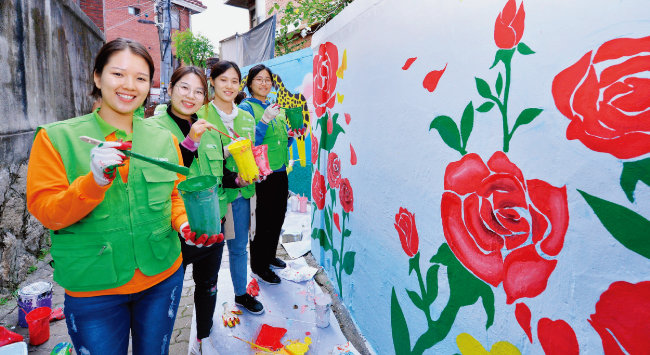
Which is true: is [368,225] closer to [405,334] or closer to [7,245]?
[405,334]

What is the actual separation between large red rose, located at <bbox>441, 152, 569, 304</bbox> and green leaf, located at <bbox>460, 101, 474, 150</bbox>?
0.32ft

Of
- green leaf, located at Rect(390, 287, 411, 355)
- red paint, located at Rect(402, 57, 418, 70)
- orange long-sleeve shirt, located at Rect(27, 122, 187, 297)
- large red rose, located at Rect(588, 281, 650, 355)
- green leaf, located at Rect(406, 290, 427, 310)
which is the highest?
red paint, located at Rect(402, 57, 418, 70)

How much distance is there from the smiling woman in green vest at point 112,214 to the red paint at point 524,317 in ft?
4.60

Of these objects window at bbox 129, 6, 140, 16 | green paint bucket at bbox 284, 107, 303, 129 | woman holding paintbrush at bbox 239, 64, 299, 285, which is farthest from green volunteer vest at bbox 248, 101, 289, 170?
window at bbox 129, 6, 140, 16

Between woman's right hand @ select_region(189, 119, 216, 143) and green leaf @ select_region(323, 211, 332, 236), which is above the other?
woman's right hand @ select_region(189, 119, 216, 143)

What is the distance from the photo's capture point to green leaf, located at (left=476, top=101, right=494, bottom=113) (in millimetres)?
1399

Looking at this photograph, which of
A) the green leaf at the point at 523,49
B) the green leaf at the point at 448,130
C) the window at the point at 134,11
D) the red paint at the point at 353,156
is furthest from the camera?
the window at the point at 134,11

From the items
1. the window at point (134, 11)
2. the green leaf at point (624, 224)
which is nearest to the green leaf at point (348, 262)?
the green leaf at point (624, 224)

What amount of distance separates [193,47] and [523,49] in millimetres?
22505

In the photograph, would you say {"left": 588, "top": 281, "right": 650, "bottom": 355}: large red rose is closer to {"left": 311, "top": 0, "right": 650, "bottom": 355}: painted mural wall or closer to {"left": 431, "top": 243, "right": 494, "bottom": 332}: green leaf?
{"left": 311, "top": 0, "right": 650, "bottom": 355}: painted mural wall

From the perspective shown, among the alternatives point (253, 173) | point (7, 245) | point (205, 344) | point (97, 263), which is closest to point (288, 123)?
point (253, 173)

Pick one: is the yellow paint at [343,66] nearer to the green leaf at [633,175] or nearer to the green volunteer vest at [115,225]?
the green volunteer vest at [115,225]

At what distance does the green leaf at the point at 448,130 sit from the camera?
160cm

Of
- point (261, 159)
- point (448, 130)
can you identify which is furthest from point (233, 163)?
point (448, 130)
